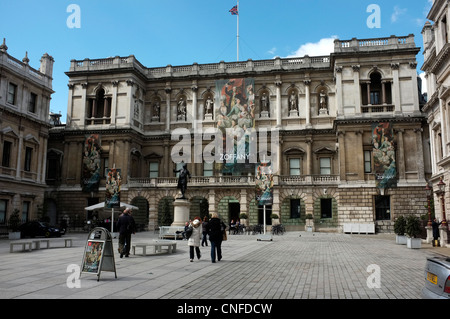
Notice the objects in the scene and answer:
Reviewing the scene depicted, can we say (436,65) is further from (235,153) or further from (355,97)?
(235,153)

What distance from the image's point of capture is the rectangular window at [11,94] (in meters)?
32.4

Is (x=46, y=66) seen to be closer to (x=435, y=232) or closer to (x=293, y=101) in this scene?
(x=293, y=101)

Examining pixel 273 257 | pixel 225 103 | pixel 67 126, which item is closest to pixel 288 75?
pixel 225 103

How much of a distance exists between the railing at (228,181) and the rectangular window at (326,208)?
207cm

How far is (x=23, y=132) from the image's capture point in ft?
111

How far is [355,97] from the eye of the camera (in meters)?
37.2

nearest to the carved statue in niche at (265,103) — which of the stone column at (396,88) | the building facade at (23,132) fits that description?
the stone column at (396,88)

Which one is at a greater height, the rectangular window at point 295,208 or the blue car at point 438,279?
the rectangular window at point 295,208

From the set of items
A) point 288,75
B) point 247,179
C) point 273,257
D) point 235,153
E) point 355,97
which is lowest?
point 273,257

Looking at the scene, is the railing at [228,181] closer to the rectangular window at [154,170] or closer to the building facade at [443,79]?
the rectangular window at [154,170]

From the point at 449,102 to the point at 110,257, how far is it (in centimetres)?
2131

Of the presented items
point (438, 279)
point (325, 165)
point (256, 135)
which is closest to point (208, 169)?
point (256, 135)

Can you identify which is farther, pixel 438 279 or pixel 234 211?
pixel 234 211

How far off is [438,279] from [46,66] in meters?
39.1
